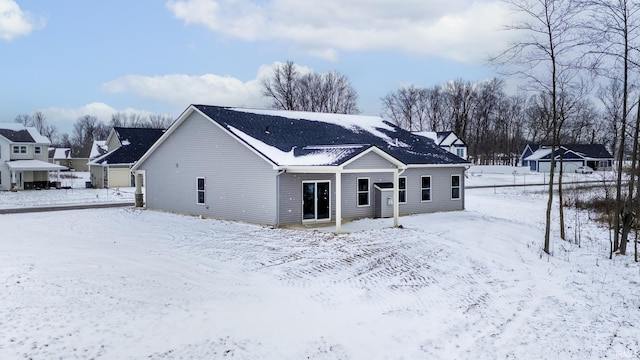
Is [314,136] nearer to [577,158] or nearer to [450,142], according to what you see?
[450,142]

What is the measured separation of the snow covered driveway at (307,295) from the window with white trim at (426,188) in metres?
5.20

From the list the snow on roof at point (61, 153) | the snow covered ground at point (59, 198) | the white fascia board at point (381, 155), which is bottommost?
the snow covered ground at point (59, 198)

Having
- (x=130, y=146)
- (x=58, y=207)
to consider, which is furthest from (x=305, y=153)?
(x=130, y=146)

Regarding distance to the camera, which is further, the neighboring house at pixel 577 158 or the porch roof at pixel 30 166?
the neighboring house at pixel 577 158

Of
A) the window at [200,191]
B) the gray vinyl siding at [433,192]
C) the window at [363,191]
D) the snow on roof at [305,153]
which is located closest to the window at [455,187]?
the gray vinyl siding at [433,192]

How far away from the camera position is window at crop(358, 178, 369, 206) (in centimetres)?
2070

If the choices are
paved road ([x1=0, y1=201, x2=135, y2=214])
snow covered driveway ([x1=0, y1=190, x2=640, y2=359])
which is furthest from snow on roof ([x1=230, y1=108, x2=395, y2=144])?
paved road ([x1=0, y1=201, x2=135, y2=214])

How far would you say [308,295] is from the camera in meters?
10.5

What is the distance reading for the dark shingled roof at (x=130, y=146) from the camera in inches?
1677

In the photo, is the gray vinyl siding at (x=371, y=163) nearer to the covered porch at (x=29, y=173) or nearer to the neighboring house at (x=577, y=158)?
the covered porch at (x=29, y=173)

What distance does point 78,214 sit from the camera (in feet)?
76.8

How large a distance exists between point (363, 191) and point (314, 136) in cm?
377

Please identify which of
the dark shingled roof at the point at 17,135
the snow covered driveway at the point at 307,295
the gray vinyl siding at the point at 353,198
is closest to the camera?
→ the snow covered driveway at the point at 307,295

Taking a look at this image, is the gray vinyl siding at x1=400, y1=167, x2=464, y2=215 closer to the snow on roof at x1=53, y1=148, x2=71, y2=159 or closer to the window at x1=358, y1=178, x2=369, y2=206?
the window at x1=358, y1=178, x2=369, y2=206
